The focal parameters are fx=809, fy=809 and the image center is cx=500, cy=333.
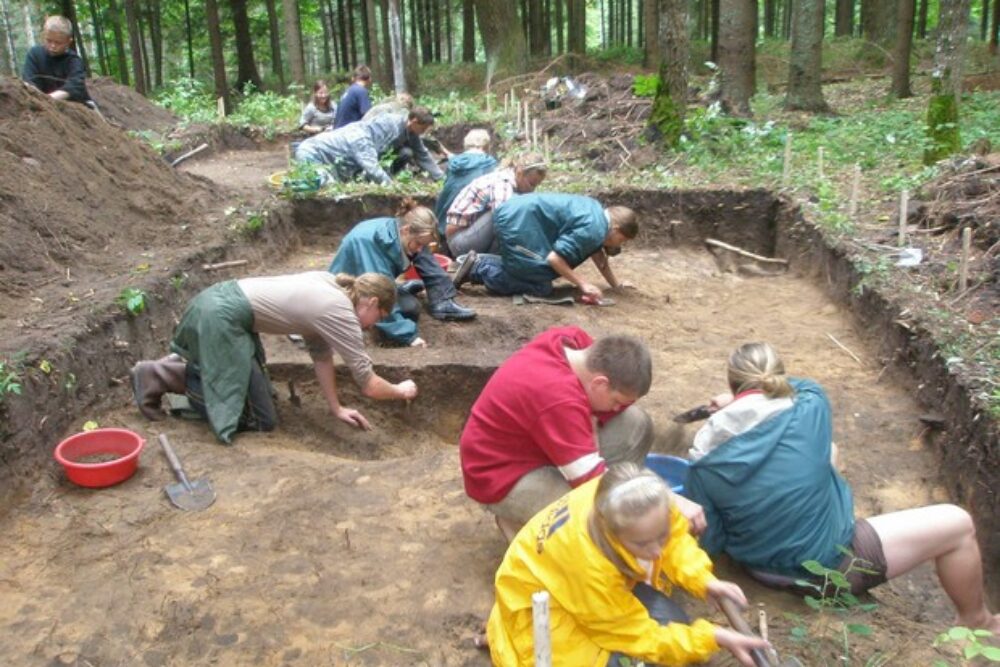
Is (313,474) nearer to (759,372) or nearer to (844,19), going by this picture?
(759,372)

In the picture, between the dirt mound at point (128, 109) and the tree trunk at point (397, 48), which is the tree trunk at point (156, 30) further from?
the tree trunk at point (397, 48)

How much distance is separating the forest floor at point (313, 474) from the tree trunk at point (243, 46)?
53.8ft

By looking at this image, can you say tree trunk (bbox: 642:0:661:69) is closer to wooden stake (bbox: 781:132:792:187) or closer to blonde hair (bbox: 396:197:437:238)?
wooden stake (bbox: 781:132:792:187)

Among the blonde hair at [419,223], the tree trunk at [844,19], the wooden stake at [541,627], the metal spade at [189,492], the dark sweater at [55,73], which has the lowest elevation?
the metal spade at [189,492]

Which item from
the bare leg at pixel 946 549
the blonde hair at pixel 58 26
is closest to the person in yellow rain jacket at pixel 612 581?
the bare leg at pixel 946 549

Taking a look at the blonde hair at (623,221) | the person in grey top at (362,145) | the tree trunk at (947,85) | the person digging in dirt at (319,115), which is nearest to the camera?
the blonde hair at (623,221)

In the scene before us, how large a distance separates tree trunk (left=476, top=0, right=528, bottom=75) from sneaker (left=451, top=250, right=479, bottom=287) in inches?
472

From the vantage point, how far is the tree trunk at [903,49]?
42.7ft

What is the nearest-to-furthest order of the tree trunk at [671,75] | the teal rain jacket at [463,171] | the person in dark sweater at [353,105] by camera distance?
the teal rain jacket at [463,171], the tree trunk at [671,75], the person in dark sweater at [353,105]

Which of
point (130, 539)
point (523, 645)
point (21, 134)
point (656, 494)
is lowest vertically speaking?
point (130, 539)

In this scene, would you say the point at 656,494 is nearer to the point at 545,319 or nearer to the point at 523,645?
the point at 523,645

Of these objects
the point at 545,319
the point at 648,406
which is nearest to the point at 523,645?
the point at 648,406

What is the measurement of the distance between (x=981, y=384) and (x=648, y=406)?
1.81 metres

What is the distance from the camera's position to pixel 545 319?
6.66 meters
